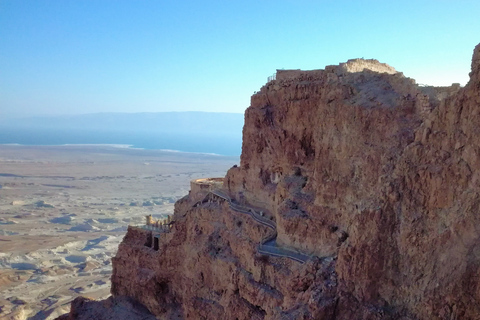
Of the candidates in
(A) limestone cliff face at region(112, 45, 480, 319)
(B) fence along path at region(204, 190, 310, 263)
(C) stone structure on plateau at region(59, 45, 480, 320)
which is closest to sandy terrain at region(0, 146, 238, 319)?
(C) stone structure on plateau at region(59, 45, 480, 320)

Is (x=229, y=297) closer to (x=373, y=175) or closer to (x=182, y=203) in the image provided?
(x=373, y=175)

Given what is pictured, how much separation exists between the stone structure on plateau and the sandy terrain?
2126cm

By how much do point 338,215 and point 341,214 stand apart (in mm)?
191

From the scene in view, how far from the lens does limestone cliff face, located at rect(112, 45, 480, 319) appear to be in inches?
537

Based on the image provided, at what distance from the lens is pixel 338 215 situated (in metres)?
18.6

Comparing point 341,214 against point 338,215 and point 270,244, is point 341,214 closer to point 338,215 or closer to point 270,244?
point 338,215

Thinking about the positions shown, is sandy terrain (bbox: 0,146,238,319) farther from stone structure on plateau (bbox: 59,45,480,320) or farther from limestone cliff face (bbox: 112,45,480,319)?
limestone cliff face (bbox: 112,45,480,319)

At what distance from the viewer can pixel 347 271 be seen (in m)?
15.8

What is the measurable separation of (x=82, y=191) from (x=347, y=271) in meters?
98.4

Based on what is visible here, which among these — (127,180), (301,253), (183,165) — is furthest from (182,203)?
(183,165)

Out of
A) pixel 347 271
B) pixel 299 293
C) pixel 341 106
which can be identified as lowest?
pixel 299 293

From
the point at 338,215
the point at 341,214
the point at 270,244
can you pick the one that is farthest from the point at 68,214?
the point at 341,214

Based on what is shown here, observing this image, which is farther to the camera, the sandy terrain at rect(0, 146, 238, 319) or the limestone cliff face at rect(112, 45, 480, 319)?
the sandy terrain at rect(0, 146, 238, 319)

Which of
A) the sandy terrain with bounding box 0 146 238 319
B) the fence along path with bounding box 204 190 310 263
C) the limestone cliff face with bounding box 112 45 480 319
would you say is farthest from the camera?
the sandy terrain with bounding box 0 146 238 319
